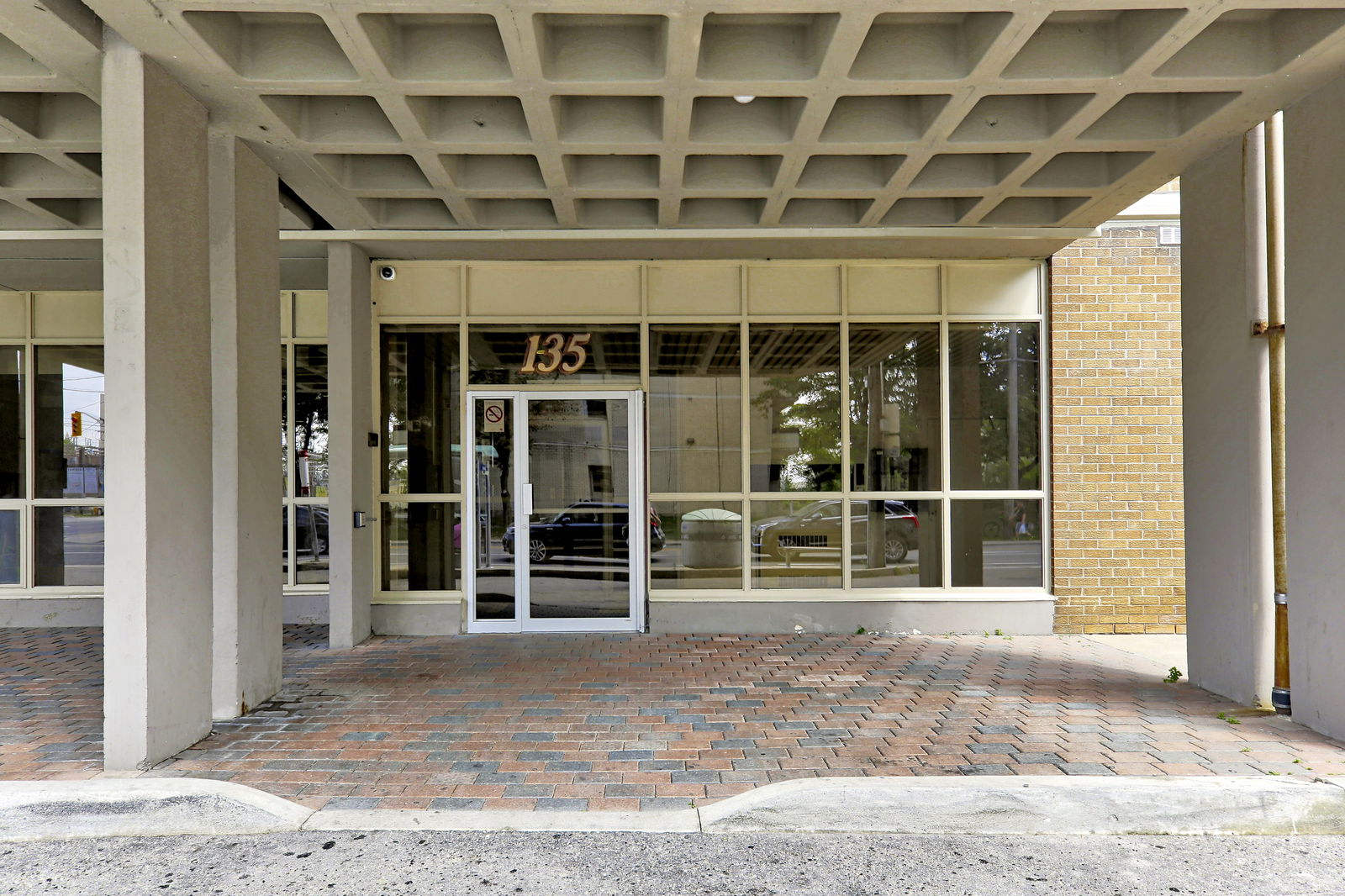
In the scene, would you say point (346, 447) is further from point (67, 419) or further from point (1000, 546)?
point (1000, 546)

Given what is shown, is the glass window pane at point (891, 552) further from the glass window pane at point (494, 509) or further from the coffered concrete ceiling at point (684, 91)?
the glass window pane at point (494, 509)

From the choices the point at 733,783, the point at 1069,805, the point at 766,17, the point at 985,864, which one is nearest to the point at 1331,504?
the point at 1069,805

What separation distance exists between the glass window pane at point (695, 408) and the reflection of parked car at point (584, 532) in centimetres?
50

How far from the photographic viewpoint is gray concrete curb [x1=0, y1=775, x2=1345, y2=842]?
3795mm

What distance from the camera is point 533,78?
4.71 m

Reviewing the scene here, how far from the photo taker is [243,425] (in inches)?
214

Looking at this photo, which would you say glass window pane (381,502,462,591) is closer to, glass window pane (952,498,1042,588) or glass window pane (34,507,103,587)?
glass window pane (34,507,103,587)

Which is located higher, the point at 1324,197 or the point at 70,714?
the point at 1324,197

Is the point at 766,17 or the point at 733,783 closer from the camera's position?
the point at 733,783

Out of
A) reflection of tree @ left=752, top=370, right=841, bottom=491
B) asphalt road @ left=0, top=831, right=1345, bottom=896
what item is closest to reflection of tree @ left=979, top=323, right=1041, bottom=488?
reflection of tree @ left=752, top=370, right=841, bottom=491

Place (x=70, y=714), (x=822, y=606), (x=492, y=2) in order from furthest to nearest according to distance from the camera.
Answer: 1. (x=822, y=606)
2. (x=70, y=714)
3. (x=492, y=2)

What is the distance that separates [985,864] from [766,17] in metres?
4.69

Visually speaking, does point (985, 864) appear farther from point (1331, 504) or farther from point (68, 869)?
point (68, 869)

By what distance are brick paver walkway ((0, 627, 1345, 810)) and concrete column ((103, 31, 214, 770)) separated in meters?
0.43
